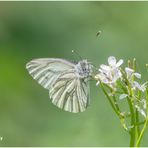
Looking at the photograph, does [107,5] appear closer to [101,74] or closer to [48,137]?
[48,137]

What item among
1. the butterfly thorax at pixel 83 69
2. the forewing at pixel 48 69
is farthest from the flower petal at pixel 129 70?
the forewing at pixel 48 69

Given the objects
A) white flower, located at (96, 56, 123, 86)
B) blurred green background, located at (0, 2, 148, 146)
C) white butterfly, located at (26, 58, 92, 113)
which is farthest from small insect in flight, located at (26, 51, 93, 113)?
blurred green background, located at (0, 2, 148, 146)

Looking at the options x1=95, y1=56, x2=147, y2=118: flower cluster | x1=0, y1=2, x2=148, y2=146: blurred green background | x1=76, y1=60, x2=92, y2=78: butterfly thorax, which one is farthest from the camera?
x1=0, y1=2, x2=148, y2=146: blurred green background

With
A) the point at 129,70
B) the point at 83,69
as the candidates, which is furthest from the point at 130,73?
the point at 83,69

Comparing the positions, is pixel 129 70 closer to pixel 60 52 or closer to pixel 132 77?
Result: pixel 132 77

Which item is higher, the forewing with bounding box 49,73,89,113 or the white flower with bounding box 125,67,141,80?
the white flower with bounding box 125,67,141,80

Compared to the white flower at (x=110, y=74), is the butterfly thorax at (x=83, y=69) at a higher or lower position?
higher

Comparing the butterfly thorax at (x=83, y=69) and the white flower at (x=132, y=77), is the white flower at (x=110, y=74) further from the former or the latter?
the butterfly thorax at (x=83, y=69)

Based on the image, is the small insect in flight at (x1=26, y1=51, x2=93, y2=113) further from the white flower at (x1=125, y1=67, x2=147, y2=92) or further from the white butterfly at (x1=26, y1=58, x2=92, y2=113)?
the white flower at (x1=125, y1=67, x2=147, y2=92)
